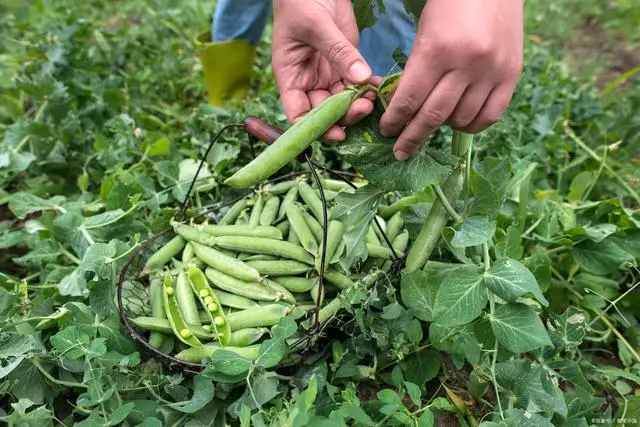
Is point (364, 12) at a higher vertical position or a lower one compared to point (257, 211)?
higher

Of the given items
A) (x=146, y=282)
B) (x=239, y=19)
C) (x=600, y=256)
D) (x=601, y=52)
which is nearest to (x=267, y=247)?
(x=146, y=282)

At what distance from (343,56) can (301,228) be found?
72 cm

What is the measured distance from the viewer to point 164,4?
4.24 meters

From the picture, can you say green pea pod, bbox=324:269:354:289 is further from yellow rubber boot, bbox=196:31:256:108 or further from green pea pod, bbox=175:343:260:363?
yellow rubber boot, bbox=196:31:256:108

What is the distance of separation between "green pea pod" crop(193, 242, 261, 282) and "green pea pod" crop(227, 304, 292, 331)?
119mm

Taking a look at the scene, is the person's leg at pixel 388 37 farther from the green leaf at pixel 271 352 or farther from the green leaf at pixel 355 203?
the green leaf at pixel 271 352

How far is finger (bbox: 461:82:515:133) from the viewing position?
1.25 metres

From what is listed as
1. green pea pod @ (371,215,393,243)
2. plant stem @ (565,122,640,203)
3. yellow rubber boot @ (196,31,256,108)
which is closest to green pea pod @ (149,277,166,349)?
green pea pod @ (371,215,393,243)

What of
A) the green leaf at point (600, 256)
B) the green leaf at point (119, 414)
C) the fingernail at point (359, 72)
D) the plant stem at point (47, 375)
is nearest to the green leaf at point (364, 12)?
the fingernail at point (359, 72)

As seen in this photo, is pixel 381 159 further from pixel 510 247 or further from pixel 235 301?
pixel 235 301

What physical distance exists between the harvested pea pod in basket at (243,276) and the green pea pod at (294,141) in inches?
6.1

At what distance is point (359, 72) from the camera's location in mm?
1397

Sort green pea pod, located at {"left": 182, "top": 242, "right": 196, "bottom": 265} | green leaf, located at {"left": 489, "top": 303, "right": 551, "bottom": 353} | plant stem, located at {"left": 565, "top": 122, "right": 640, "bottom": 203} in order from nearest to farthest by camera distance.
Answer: green leaf, located at {"left": 489, "top": 303, "right": 551, "bottom": 353} < green pea pod, located at {"left": 182, "top": 242, "right": 196, "bottom": 265} < plant stem, located at {"left": 565, "top": 122, "right": 640, "bottom": 203}

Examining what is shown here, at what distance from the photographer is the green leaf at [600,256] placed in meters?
1.91
